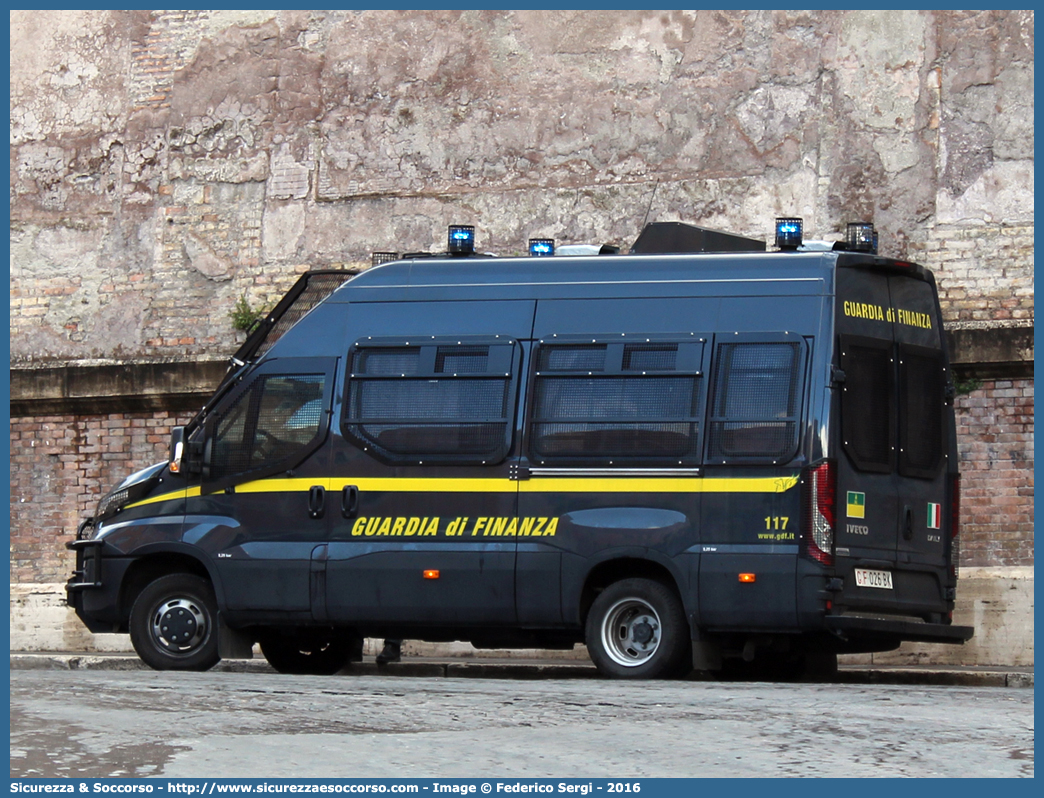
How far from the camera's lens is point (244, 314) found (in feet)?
53.4

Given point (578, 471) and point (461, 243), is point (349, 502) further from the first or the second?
point (461, 243)

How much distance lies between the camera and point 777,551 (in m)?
10.4

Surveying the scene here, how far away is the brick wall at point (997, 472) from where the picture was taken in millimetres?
13891

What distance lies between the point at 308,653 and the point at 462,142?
560cm

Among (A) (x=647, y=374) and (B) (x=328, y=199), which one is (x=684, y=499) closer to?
(A) (x=647, y=374)

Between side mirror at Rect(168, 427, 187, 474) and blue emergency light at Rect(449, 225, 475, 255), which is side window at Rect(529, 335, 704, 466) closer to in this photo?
blue emergency light at Rect(449, 225, 475, 255)

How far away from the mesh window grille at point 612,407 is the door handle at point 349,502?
126 centimetres

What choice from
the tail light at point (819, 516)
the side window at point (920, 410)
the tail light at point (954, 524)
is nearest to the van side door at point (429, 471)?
Result: the tail light at point (819, 516)

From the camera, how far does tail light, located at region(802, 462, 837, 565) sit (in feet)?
33.7

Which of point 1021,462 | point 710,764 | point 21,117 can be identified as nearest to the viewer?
point 710,764

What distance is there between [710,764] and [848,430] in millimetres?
4380

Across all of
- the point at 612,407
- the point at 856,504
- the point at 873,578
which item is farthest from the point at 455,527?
the point at 873,578

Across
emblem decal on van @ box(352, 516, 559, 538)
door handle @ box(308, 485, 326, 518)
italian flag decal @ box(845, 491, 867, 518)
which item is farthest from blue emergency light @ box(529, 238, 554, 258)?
italian flag decal @ box(845, 491, 867, 518)

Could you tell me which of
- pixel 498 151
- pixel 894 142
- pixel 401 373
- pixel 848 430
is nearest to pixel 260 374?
pixel 401 373
